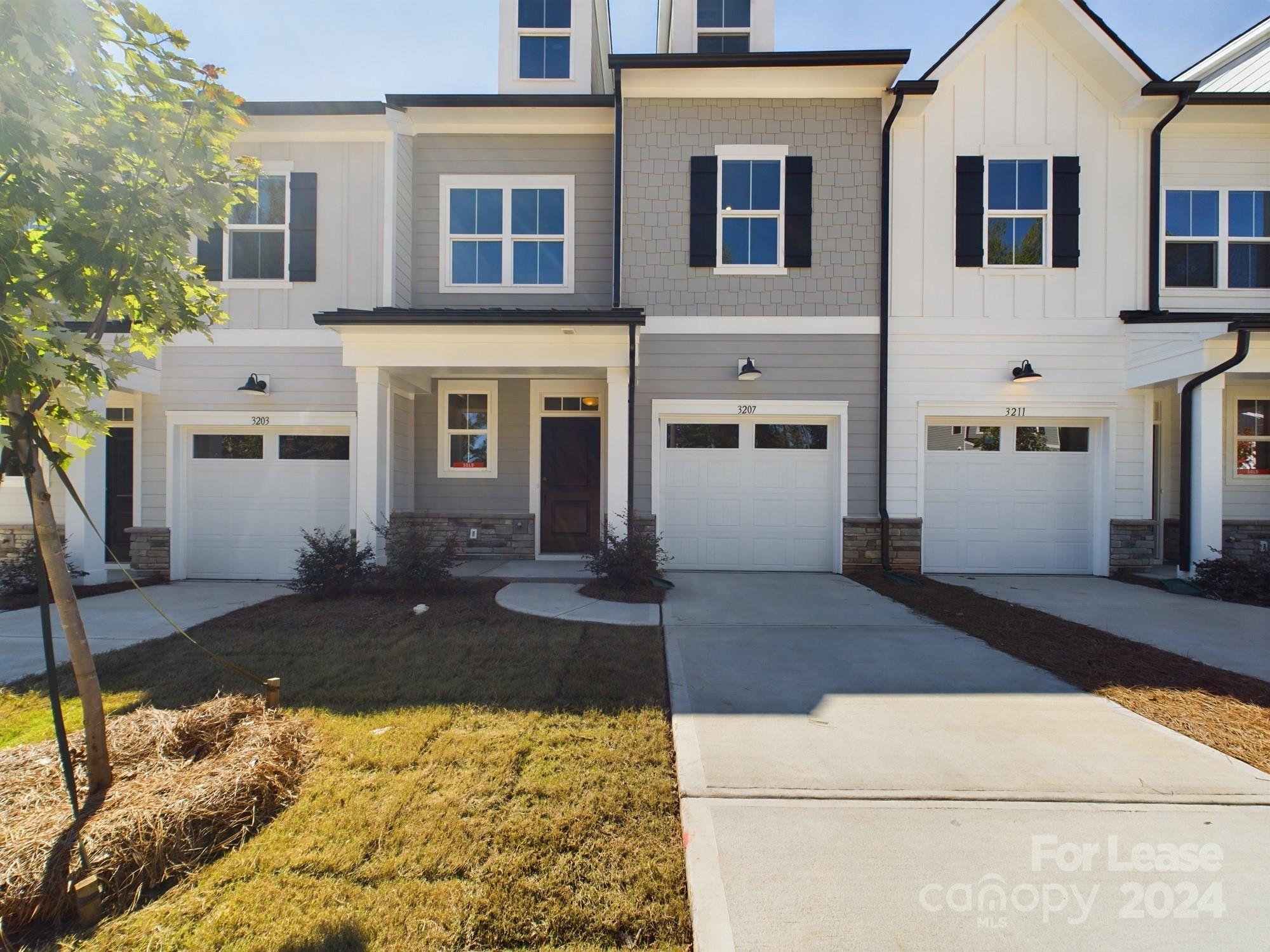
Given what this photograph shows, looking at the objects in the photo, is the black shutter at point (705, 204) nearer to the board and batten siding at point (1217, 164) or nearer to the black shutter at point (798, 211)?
the black shutter at point (798, 211)

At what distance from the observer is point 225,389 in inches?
322

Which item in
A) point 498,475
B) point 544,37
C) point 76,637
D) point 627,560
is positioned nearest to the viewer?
point 76,637

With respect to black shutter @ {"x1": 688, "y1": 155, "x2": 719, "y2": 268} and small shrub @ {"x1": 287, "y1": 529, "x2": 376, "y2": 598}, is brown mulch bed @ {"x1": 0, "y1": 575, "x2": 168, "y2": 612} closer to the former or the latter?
small shrub @ {"x1": 287, "y1": 529, "x2": 376, "y2": 598}

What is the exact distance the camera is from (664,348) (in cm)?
819

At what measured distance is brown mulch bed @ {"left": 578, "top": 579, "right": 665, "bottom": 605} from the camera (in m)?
6.43

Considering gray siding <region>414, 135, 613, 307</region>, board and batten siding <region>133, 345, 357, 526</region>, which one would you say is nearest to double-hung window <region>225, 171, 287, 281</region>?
board and batten siding <region>133, 345, 357, 526</region>

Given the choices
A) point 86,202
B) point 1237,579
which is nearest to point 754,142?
point 86,202

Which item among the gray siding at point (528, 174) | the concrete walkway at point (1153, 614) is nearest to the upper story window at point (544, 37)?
the gray siding at point (528, 174)

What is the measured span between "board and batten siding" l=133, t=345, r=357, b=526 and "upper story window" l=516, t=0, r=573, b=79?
5811 mm

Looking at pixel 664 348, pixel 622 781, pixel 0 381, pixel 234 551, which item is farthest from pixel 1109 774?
pixel 234 551

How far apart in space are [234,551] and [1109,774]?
966 cm

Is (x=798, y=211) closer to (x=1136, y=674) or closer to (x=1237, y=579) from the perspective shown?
(x=1136, y=674)

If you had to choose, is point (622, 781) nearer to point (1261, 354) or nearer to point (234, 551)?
point (234, 551)

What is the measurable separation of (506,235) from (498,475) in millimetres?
3695
